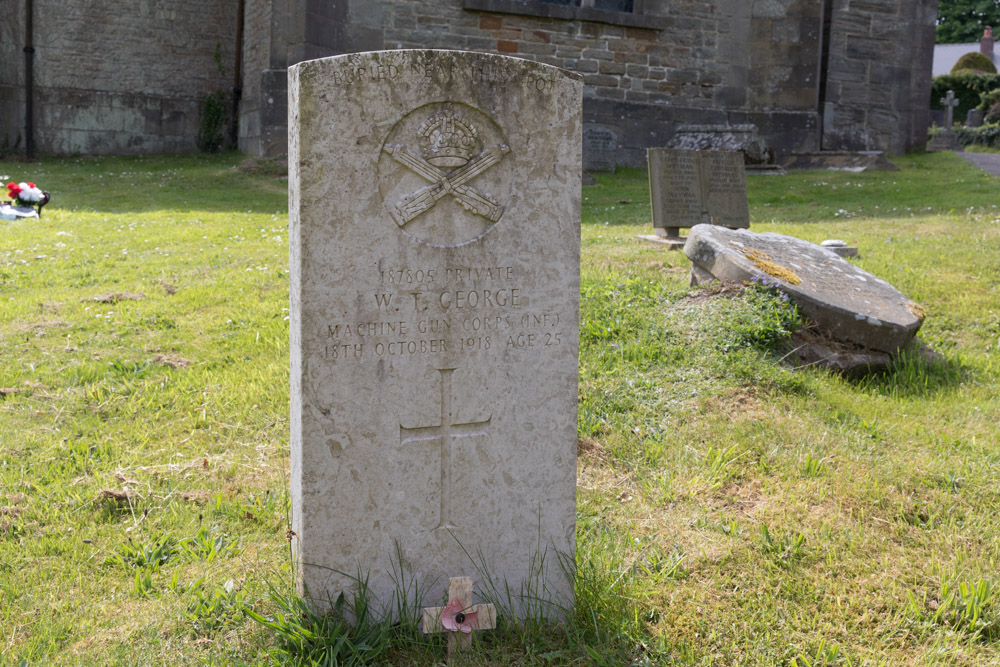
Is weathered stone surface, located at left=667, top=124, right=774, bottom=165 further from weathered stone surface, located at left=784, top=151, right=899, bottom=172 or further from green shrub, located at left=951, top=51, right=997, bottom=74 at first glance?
green shrub, located at left=951, top=51, right=997, bottom=74

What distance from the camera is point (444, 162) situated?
2.59 meters

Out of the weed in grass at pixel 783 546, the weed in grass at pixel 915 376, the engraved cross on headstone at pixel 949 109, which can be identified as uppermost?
the engraved cross on headstone at pixel 949 109

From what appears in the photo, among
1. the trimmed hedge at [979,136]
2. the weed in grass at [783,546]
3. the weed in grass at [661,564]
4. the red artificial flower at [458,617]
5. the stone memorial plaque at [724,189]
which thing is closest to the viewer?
the red artificial flower at [458,617]

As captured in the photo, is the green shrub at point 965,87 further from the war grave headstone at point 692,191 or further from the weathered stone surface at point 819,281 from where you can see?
the weathered stone surface at point 819,281

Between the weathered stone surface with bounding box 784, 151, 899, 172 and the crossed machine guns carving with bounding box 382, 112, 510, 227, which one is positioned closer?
the crossed machine guns carving with bounding box 382, 112, 510, 227

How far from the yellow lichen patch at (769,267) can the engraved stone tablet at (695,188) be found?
295cm

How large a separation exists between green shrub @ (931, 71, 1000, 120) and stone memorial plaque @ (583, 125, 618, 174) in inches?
976

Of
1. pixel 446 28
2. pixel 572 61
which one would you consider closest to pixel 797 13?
pixel 572 61

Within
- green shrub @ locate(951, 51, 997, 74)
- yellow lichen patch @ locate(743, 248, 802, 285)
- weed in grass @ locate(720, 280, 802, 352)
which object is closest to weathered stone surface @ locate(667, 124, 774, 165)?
yellow lichen patch @ locate(743, 248, 802, 285)

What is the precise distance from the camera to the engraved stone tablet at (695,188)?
28.7ft

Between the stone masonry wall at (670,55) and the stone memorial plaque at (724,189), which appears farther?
the stone masonry wall at (670,55)

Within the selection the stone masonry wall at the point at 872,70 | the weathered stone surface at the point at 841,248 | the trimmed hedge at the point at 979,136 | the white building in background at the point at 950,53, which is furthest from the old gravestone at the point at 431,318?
the white building in background at the point at 950,53

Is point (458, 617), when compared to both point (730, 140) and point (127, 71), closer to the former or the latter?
point (730, 140)

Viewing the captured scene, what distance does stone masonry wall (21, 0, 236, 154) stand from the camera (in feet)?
51.3
